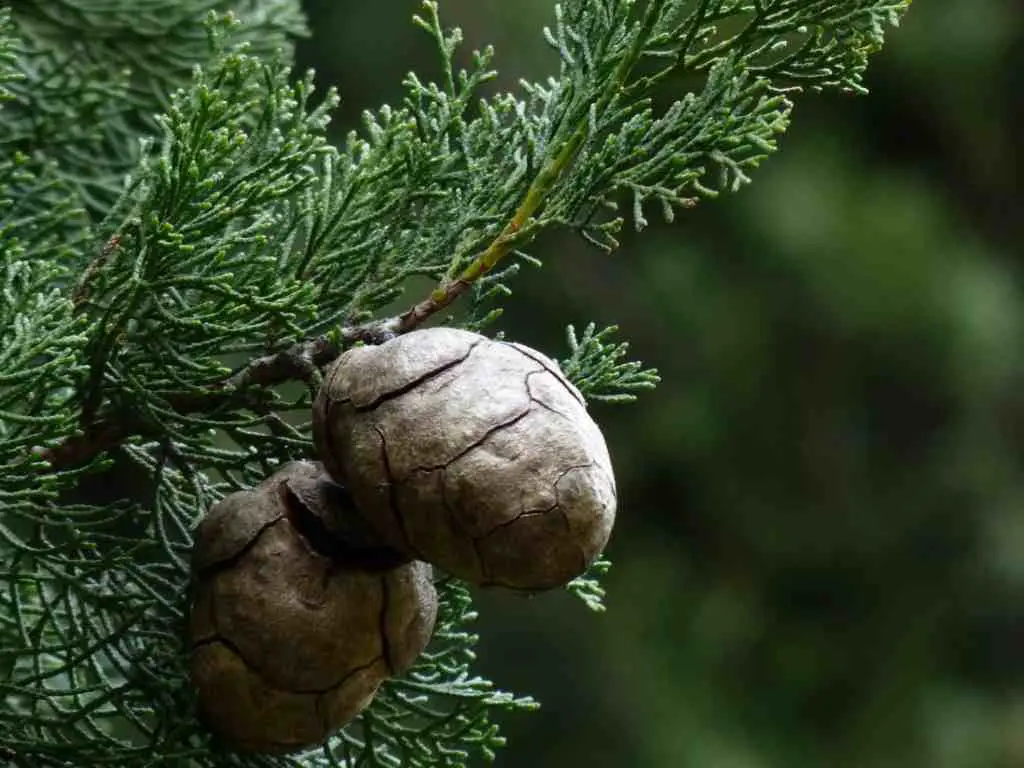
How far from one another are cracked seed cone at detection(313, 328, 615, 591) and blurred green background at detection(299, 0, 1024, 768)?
323 centimetres

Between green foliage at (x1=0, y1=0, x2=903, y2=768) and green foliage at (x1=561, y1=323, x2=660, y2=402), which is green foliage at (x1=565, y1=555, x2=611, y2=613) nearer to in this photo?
green foliage at (x1=0, y1=0, x2=903, y2=768)

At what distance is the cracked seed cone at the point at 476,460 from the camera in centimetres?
78

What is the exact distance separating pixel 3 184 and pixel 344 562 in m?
0.40

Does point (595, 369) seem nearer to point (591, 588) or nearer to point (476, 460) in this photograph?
point (591, 588)

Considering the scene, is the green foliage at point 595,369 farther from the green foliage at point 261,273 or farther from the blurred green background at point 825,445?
the blurred green background at point 825,445

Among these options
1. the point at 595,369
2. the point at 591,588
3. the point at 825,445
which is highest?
the point at 595,369

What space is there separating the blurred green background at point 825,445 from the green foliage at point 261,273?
3.03 meters

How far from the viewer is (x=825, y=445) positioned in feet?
15.3

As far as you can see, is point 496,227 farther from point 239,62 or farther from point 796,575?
point 796,575

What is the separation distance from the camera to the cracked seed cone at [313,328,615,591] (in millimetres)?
781

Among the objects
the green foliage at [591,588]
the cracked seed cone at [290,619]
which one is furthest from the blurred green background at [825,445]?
the cracked seed cone at [290,619]

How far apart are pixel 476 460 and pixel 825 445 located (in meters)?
4.03

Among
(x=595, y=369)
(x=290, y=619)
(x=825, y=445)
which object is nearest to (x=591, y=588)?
(x=595, y=369)

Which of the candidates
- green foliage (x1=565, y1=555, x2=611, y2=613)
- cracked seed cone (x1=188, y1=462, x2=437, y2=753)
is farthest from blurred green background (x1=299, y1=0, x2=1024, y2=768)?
cracked seed cone (x1=188, y1=462, x2=437, y2=753)
